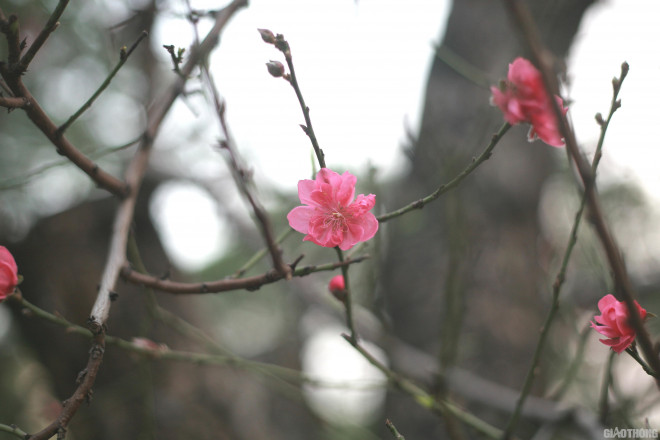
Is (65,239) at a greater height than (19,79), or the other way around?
(65,239)

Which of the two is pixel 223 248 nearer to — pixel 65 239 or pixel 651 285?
pixel 65 239

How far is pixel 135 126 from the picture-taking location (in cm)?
329

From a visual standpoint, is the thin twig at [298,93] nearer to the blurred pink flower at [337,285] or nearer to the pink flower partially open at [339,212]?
the pink flower partially open at [339,212]

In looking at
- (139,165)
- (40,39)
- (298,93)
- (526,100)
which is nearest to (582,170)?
(526,100)

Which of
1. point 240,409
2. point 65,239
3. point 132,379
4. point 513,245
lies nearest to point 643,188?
point 513,245

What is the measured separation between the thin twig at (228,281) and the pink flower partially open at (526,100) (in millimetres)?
315

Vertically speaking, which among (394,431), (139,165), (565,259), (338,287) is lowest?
(394,431)

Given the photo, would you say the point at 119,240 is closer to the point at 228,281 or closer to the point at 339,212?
the point at 228,281

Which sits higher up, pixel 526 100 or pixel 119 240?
pixel 526 100

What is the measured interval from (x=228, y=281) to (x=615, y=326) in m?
0.63

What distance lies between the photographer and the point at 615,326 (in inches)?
29.2

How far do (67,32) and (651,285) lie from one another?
367 cm

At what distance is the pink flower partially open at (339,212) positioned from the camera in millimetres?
785

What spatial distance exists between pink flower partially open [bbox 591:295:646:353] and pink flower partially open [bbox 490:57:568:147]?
29 centimetres
